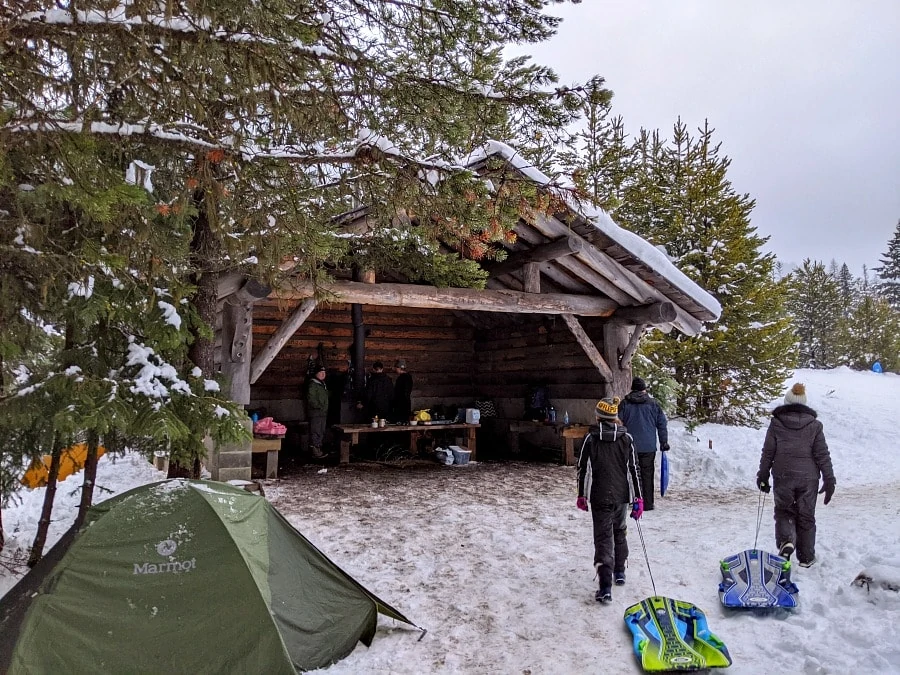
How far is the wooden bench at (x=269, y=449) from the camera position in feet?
28.9

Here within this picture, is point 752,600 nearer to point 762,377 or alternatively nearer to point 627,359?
point 627,359

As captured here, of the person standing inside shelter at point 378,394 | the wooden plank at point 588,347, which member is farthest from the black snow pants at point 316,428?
the wooden plank at point 588,347

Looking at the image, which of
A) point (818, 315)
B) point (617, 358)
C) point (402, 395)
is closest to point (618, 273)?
point (617, 358)

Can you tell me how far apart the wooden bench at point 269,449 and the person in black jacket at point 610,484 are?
5.67 metres

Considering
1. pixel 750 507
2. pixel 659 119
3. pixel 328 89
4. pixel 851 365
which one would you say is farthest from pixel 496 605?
pixel 851 365

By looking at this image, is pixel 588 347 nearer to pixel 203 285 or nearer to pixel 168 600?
pixel 203 285

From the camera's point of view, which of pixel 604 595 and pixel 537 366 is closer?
pixel 604 595

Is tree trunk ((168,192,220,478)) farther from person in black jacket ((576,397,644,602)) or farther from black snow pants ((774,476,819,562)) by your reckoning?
black snow pants ((774,476,819,562))

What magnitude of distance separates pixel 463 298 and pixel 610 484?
4.88m

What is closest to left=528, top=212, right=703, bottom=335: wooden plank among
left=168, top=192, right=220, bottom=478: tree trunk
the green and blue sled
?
left=168, top=192, right=220, bottom=478: tree trunk

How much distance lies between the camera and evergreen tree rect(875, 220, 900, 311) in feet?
123

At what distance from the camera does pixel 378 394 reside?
1187 cm

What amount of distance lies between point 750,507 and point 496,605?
4748 millimetres

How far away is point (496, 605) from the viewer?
4387 millimetres
